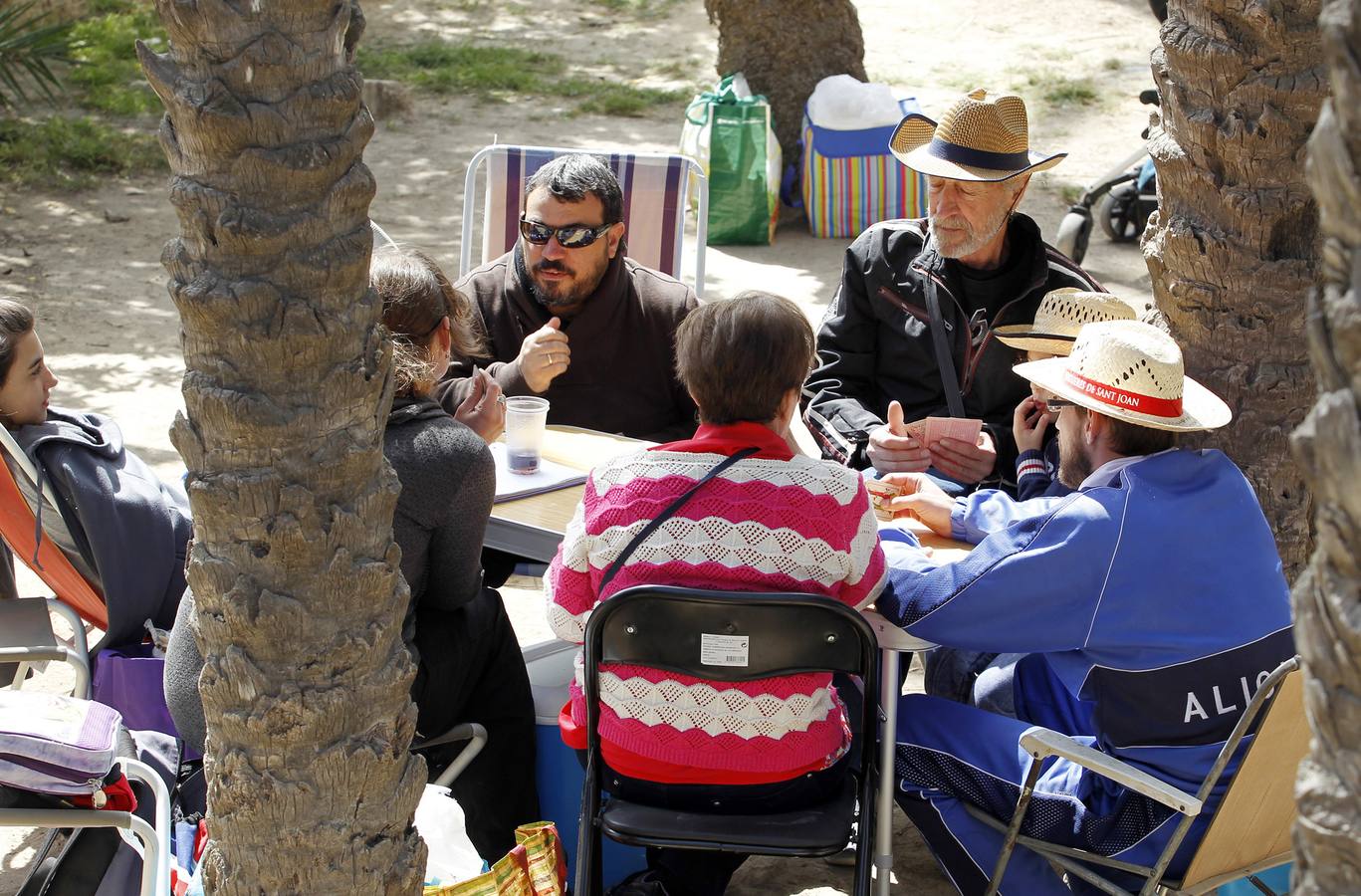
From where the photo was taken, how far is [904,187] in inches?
324

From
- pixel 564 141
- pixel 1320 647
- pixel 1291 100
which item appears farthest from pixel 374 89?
pixel 1320 647

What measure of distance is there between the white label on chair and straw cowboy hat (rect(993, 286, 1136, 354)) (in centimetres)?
131

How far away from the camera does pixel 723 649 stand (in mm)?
2344

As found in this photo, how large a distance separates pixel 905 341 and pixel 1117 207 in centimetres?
468

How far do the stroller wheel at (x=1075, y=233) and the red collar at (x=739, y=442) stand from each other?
5.48m

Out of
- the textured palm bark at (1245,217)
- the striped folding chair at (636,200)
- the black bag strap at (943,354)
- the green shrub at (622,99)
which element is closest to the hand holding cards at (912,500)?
the textured palm bark at (1245,217)

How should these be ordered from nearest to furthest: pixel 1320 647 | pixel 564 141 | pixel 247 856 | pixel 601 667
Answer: pixel 1320 647 < pixel 247 856 < pixel 601 667 < pixel 564 141

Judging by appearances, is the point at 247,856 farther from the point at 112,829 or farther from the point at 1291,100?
the point at 1291,100

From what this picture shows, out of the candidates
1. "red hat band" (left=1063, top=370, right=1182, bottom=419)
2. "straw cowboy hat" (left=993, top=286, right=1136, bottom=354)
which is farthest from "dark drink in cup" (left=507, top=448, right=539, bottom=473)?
"red hat band" (left=1063, top=370, right=1182, bottom=419)

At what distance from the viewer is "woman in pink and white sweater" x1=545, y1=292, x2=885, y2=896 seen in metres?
2.38

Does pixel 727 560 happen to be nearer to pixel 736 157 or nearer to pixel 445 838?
pixel 445 838

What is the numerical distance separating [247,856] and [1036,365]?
170cm

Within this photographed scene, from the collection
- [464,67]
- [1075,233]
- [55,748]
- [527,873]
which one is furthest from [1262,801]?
[464,67]

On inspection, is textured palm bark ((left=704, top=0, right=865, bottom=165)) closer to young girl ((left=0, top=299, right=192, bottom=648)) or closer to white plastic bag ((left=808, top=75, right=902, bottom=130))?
white plastic bag ((left=808, top=75, right=902, bottom=130))
